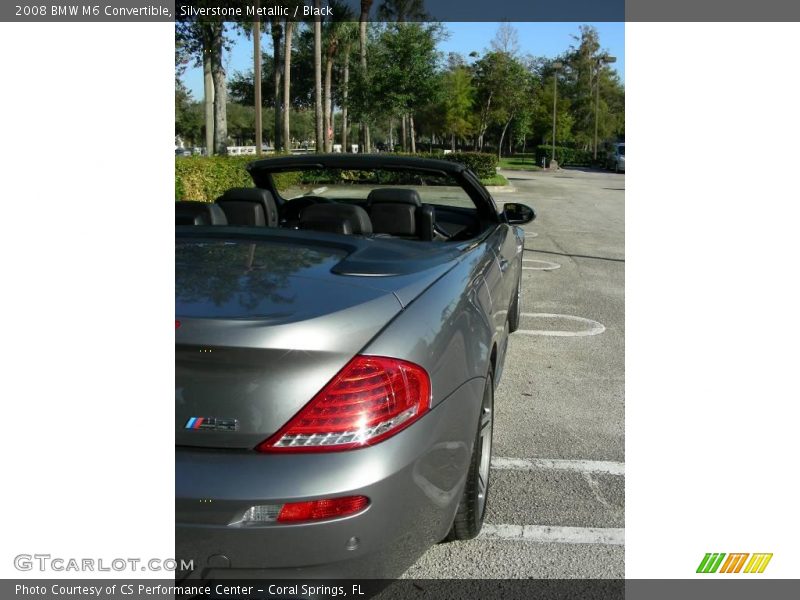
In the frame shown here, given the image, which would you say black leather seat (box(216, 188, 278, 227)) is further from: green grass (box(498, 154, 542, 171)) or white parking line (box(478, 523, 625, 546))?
green grass (box(498, 154, 542, 171))

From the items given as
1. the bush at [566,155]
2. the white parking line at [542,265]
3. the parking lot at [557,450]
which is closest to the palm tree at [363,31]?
the white parking line at [542,265]

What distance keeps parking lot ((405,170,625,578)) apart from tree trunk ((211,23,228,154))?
15.8m

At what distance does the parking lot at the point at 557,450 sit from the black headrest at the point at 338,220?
1312 mm

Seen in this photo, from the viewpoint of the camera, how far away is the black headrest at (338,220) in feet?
11.6

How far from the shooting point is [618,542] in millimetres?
3086

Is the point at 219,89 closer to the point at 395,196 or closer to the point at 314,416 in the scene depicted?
the point at 395,196

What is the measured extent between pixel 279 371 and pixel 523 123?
2411 inches

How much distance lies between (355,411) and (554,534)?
55.6 inches

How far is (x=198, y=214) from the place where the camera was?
11.3ft

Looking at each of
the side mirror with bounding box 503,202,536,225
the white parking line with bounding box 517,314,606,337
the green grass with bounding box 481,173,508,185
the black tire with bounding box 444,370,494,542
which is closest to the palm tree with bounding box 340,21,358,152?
the green grass with bounding box 481,173,508,185

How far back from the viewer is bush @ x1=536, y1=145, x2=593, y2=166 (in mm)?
57003

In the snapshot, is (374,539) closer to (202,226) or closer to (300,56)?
(202,226)

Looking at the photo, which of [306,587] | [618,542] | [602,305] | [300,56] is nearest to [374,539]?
[306,587]
